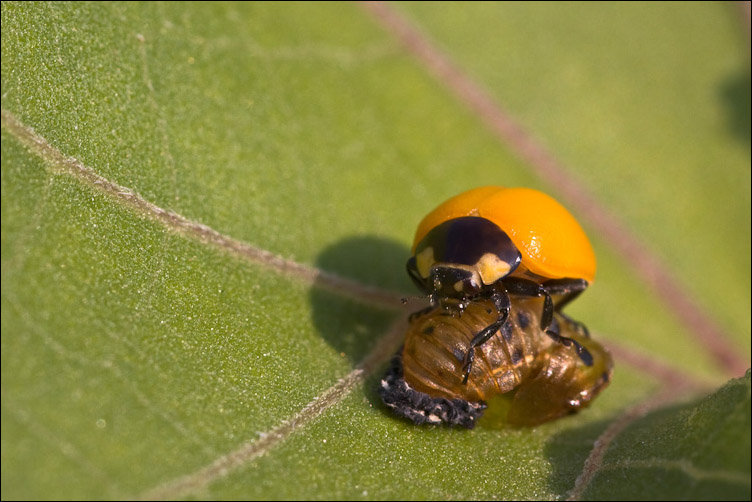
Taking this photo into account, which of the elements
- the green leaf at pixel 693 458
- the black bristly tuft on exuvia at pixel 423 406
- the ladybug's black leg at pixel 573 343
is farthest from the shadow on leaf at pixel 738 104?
the black bristly tuft on exuvia at pixel 423 406

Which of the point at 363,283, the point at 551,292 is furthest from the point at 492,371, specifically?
the point at 363,283

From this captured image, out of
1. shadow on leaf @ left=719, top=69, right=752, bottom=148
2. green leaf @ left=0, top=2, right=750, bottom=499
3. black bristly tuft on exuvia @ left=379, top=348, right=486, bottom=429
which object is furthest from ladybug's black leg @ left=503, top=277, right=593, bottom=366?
shadow on leaf @ left=719, top=69, right=752, bottom=148

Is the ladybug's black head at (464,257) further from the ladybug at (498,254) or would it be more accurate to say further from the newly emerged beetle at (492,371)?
the newly emerged beetle at (492,371)

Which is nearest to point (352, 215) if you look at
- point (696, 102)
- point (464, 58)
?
point (464, 58)

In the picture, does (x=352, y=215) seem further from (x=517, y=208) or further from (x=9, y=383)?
(x=9, y=383)

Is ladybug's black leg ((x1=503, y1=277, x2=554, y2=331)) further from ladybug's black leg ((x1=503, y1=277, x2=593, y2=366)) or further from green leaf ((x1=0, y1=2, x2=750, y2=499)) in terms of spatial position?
green leaf ((x1=0, y1=2, x2=750, y2=499))

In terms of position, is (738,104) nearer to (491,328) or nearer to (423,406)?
(491,328)
